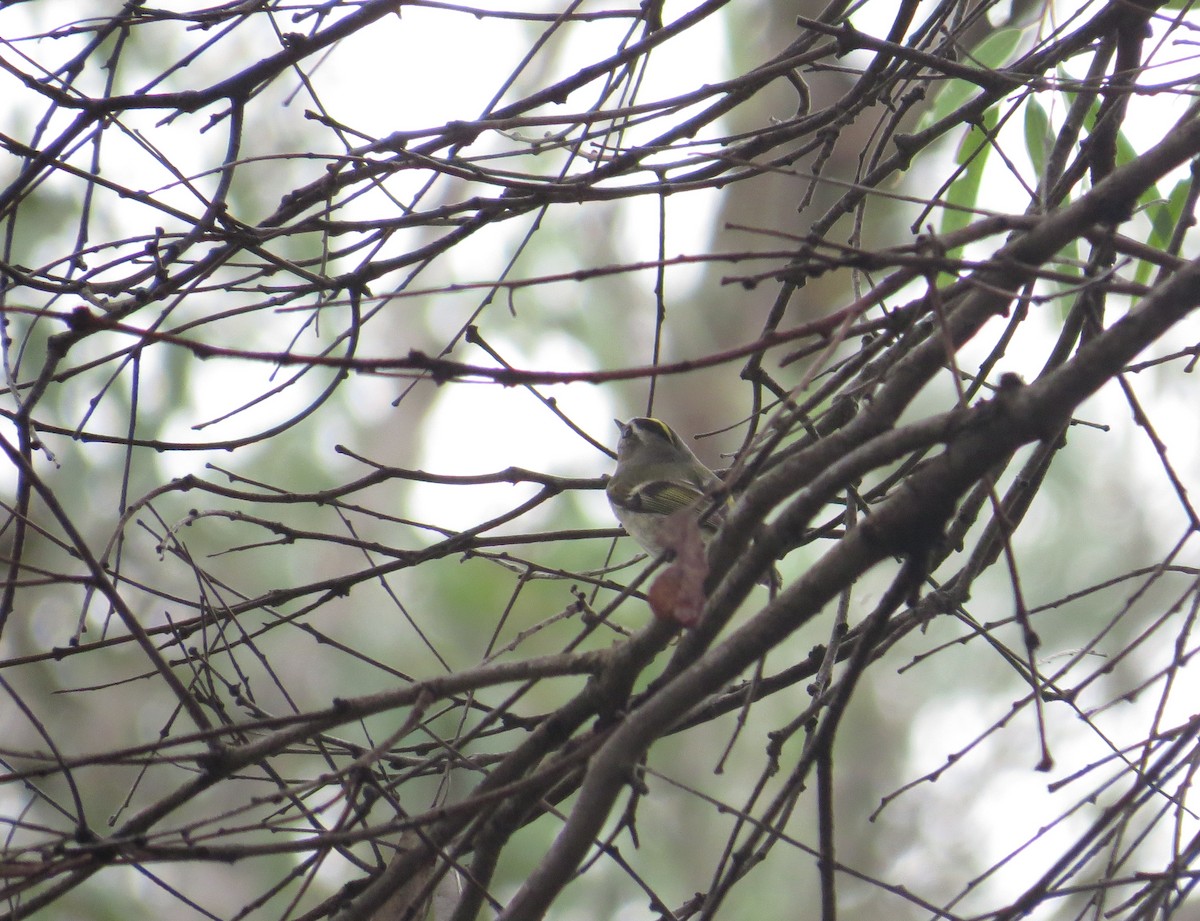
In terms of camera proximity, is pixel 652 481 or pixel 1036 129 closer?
pixel 1036 129

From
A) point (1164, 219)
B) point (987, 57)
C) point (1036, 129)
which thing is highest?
point (987, 57)

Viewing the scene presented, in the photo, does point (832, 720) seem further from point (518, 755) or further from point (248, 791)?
point (248, 791)

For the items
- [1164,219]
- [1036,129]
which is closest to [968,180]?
[1036,129]

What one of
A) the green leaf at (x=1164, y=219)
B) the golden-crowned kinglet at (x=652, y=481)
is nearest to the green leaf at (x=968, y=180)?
the green leaf at (x=1164, y=219)

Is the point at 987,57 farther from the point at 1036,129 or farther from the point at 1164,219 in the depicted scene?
the point at 1164,219

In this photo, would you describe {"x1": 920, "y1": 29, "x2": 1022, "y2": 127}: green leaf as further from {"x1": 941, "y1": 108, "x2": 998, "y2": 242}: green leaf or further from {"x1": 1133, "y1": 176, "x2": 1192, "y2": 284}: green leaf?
{"x1": 1133, "y1": 176, "x2": 1192, "y2": 284}: green leaf

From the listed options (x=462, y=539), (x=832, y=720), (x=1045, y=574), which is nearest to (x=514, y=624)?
(x=1045, y=574)

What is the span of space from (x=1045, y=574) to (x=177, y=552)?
12.4 m

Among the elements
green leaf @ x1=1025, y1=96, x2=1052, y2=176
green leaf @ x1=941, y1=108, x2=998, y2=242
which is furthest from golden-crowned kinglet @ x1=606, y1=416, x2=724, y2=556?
green leaf @ x1=1025, y1=96, x2=1052, y2=176

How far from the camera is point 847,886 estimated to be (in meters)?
12.2

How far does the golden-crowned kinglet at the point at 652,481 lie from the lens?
5.12 meters

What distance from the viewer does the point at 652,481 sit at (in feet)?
18.6

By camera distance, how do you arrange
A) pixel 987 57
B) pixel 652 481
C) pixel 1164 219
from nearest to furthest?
pixel 1164 219 → pixel 987 57 → pixel 652 481

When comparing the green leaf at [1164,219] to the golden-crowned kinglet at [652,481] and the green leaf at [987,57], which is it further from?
the golden-crowned kinglet at [652,481]
